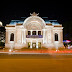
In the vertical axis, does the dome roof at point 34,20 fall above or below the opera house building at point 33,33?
above

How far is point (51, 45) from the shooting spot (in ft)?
100.0

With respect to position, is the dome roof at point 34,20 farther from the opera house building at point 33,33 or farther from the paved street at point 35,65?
the paved street at point 35,65

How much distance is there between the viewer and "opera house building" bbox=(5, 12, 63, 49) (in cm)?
3034

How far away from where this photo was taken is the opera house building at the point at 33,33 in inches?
1195

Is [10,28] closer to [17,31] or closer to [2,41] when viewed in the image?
[17,31]

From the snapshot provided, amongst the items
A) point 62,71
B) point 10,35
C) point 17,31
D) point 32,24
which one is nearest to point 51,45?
point 32,24

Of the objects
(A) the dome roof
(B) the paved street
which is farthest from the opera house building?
(B) the paved street

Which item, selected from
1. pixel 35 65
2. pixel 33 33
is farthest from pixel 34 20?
pixel 35 65

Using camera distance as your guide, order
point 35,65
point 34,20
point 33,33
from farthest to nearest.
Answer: point 33,33 < point 34,20 < point 35,65

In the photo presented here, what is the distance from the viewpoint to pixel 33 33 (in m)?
33.3

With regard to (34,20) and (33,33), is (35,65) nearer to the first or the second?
(34,20)

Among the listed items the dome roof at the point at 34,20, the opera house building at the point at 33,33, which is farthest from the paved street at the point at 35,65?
the dome roof at the point at 34,20

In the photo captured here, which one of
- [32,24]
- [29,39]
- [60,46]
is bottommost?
[60,46]

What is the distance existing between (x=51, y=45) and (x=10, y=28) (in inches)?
591
